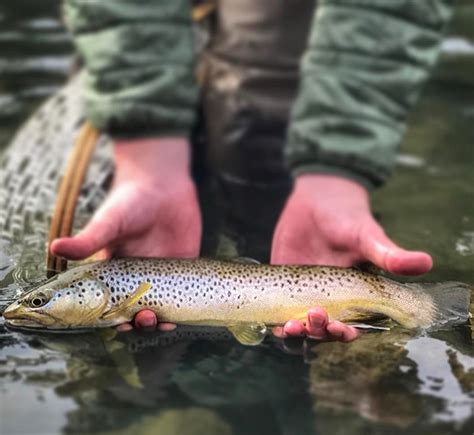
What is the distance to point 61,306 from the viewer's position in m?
2.14

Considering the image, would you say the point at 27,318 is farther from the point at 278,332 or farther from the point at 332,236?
the point at 332,236

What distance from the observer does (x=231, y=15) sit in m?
3.42

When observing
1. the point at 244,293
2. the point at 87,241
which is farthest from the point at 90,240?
the point at 244,293

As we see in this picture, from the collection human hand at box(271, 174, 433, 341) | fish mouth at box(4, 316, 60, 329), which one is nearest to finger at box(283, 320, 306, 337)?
human hand at box(271, 174, 433, 341)

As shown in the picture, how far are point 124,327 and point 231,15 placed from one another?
1.67 metres

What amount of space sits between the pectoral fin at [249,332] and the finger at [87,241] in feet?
1.30

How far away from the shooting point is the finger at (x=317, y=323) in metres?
2.04

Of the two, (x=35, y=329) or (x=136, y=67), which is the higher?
(x=136, y=67)

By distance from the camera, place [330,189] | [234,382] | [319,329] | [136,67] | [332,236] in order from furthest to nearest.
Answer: [136,67]
[330,189]
[332,236]
[319,329]
[234,382]

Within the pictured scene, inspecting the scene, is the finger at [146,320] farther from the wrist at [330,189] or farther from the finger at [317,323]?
the wrist at [330,189]

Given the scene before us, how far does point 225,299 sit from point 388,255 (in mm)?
428

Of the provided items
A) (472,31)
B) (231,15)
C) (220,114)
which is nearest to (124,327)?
(220,114)

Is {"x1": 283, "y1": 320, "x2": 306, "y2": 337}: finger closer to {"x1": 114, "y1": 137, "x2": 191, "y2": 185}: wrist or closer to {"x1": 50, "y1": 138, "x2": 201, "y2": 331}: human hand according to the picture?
{"x1": 50, "y1": 138, "x2": 201, "y2": 331}: human hand

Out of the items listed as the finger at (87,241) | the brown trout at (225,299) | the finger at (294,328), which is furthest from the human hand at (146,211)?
the finger at (294,328)
